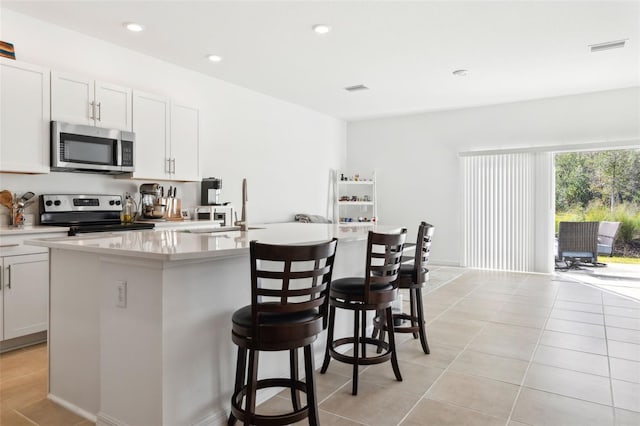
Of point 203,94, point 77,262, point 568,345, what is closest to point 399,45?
point 203,94

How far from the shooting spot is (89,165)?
147 inches

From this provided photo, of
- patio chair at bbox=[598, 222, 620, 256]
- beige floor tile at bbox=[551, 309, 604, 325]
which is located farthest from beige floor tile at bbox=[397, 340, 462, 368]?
patio chair at bbox=[598, 222, 620, 256]

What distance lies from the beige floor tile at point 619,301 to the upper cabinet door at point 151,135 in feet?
16.8

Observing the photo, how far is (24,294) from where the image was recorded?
3166 mm

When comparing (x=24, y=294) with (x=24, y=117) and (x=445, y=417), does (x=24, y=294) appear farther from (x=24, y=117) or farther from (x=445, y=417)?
(x=445, y=417)

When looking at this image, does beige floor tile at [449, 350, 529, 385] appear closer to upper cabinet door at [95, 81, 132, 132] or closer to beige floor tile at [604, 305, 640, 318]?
beige floor tile at [604, 305, 640, 318]

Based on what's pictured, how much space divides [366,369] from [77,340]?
175 cm

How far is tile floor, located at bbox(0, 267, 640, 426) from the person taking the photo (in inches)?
84.4

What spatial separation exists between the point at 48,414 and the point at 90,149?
2359mm

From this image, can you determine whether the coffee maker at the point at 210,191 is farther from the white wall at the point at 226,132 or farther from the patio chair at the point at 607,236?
the patio chair at the point at 607,236

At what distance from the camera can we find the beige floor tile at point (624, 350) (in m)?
2.98

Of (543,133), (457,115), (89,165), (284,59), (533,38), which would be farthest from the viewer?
(457,115)

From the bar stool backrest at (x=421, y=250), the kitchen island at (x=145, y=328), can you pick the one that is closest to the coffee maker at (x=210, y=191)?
the kitchen island at (x=145, y=328)

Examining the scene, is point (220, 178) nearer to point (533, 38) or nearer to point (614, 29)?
point (533, 38)
